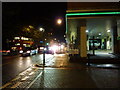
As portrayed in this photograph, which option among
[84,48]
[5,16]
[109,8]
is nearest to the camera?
[109,8]

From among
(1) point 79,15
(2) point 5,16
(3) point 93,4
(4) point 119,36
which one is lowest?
(4) point 119,36

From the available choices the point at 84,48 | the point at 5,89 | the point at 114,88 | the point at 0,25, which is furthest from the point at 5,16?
the point at 114,88

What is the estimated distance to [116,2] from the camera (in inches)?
509

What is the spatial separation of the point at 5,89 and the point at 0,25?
73.9 ft

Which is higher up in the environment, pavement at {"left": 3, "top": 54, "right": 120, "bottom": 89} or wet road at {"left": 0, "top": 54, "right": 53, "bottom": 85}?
pavement at {"left": 3, "top": 54, "right": 120, "bottom": 89}

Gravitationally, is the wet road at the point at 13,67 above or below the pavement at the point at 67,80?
below

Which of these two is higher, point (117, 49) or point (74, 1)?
point (74, 1)

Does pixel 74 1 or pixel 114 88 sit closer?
pixel 114 88

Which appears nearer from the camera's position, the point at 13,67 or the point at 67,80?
the point at 67,80

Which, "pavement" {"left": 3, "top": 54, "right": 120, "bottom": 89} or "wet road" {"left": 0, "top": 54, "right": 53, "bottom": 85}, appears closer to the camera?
"pavement" {"left": 3, "top": 54, "right": 120, "bottom": 89}

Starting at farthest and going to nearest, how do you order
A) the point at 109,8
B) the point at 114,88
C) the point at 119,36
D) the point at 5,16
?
1. the point at 5,16
2. the point at 119,36
3. the point at 109,8
4. the point at 114,88

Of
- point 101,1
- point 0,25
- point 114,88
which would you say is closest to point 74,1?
point 101,1

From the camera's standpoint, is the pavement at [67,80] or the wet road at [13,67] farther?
the wet road at [13,67]

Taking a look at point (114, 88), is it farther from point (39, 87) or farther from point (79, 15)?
point (79, 15)
